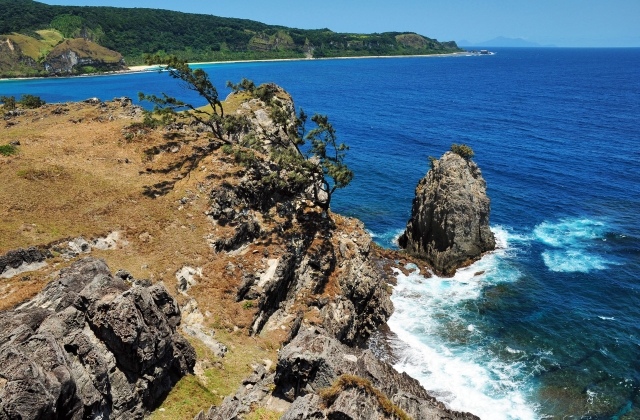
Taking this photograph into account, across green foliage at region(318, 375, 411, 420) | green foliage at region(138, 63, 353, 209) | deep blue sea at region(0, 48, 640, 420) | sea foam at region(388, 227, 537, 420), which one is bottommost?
sea foam at region(388, 227, 537, 420)

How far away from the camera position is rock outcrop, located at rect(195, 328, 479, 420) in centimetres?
2036

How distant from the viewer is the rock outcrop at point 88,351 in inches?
651

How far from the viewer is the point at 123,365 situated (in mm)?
22344

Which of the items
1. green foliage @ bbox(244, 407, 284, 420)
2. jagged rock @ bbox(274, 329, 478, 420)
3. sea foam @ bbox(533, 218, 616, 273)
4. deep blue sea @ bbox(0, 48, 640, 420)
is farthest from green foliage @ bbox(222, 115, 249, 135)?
sea foam @ bbox(533, 218, 616, 273)

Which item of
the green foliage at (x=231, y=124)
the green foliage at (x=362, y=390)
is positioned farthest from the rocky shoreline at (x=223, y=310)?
the green foliage at (x=231, y=124)

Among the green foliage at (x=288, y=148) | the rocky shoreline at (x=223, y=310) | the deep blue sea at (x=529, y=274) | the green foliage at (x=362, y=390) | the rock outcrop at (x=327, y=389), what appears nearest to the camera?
the rocky shoreline at (x=223, y=310)

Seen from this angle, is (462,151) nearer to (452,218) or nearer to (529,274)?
(452,218)

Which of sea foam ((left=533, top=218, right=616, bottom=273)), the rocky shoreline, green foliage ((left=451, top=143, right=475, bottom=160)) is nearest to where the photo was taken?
the rocky shoreline

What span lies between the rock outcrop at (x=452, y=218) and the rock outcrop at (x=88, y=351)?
150 feet

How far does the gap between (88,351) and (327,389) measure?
12418mm

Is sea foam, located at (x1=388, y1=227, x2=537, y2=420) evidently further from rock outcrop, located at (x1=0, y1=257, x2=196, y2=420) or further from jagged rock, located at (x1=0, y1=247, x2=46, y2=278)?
jagged rock, located at (x1=0, y1=247, x2=46, y2=278)

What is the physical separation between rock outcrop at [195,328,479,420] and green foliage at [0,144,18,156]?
135 ft

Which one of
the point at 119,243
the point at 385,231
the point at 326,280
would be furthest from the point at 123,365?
the point at 385,231

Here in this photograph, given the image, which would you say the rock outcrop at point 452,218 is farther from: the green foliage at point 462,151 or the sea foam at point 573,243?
the sea foam at point 573,243
